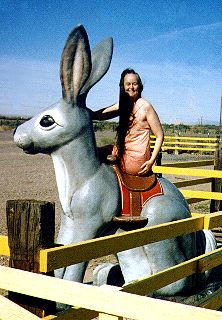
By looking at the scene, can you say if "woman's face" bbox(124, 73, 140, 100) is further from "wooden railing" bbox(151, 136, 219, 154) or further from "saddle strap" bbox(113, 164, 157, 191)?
"wooden railing" bbox(151, 136, 219, 154)

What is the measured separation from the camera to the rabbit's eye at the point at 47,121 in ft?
11.8

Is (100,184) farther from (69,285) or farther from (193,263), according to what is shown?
(69,285)

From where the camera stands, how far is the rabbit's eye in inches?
141

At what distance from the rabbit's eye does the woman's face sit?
0.61 metres

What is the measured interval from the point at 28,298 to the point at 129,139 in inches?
71.1

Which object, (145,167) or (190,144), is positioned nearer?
(145,167)

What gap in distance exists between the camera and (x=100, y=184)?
3.55 metres

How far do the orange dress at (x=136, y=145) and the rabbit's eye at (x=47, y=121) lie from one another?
1.88ft

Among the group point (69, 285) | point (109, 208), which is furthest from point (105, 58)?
point (69, 285)

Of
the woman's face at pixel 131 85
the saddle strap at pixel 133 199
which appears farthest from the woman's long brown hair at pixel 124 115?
the saddle strap at pixel 133 199

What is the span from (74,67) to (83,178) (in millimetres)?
784

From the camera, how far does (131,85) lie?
12.3 feet

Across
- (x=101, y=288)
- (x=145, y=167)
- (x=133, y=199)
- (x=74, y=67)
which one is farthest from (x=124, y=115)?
(x=101, y=288)

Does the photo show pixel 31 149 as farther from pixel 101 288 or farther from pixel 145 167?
pixel 101 288
